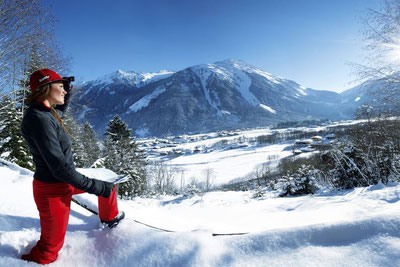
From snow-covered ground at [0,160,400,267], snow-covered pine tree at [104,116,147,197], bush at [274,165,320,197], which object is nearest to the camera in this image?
snow-covered ground at [0,160,400,267]

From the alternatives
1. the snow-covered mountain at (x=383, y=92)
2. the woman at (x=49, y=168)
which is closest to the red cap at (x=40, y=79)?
the woman at (x=49, y=168)

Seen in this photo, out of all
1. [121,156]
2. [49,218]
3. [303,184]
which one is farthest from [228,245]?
[121,156]

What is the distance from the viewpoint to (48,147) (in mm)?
1479

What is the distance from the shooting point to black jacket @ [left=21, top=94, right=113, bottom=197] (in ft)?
4.86

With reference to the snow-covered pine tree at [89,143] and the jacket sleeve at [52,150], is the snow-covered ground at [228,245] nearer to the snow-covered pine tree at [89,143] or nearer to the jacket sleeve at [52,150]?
the jacket sleeve at [52,150]

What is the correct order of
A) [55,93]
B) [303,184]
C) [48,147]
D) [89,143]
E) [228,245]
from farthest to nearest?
[89,143], [303,184], [55,93], [228,245], [48,147]

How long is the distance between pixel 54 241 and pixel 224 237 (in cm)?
141

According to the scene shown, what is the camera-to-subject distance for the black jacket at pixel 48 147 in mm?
1482

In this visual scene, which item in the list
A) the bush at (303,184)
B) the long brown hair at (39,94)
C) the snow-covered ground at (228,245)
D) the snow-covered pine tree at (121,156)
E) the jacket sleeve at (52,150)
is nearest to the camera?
the snow-covered ground at (228,245)

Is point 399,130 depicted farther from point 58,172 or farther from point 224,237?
point 58,172

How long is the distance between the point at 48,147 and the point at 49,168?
18 centimetres

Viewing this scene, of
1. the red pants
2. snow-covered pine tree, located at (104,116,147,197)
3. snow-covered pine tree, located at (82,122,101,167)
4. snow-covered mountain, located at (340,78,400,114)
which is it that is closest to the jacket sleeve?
the red pants

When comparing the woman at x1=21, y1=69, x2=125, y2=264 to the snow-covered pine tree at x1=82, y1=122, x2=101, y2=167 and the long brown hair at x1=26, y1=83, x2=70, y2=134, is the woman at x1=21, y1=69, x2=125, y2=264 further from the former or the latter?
the snow-covered pine tree at x1=82, y1=122, x2=101, y2=167

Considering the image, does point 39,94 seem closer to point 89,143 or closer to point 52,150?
point 52,150
